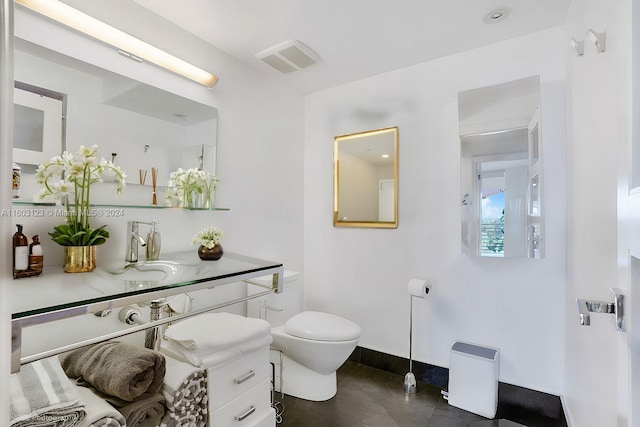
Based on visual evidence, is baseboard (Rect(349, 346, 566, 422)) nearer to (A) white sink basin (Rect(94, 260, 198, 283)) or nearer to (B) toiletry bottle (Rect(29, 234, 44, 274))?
(A) white sink basin (Rect(94, 260, 198, 283))

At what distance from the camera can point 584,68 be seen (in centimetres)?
137

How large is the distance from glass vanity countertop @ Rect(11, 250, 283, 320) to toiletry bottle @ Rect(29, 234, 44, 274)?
38 millimetres

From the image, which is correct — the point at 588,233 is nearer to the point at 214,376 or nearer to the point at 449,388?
the point at 449,388

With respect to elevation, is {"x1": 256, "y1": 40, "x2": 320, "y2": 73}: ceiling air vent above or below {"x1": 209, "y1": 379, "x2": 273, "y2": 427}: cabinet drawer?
above

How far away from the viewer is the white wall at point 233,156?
145cm

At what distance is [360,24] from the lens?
1.89 meters

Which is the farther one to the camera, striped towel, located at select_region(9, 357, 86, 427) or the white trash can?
the white trash can

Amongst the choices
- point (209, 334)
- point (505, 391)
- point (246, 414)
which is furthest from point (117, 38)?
point (505, 391)

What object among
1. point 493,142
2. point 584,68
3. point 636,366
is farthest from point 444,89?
point 636,366

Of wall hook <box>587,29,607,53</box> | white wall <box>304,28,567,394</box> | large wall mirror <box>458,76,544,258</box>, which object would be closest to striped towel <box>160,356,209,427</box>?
white wall <box>304,28,567,394</box>

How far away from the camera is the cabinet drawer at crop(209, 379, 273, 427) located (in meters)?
1.43

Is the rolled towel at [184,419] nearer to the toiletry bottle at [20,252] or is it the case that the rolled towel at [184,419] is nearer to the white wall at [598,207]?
the toiletry bottle at [20,252]

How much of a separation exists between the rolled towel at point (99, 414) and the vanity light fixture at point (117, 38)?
155 cm

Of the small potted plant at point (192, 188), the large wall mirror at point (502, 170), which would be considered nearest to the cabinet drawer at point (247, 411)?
the small potted plant at point (192, 188)
